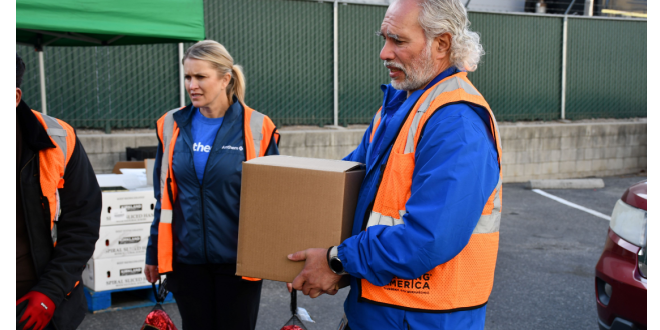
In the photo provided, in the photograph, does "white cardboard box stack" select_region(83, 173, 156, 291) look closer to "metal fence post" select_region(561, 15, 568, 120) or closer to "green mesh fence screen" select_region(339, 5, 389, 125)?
"green mesh fence screen" select_region(339, 5, 389, 125)

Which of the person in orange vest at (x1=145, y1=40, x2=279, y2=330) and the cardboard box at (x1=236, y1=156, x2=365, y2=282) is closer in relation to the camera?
the cardboard box at (x1=236, y1=156, x2=365, y2=282)

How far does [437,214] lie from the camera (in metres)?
1.75

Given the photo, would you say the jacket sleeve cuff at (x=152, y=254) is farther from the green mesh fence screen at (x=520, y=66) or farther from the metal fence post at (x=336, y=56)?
the green mesh fence screen at (x=520, y=66)

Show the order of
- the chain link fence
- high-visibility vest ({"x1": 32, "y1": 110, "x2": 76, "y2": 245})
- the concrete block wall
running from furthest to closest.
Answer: the concrete block wall
the chain link fence
high-visibility vest ({"x1": 32, "y1": 110, "x2": 76, "y2": 245})

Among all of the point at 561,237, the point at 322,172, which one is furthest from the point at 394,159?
the point at 561,237

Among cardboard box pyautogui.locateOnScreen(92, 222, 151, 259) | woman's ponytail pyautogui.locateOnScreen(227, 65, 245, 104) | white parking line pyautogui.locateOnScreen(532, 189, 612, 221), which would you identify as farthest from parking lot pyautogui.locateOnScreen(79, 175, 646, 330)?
woman's ponytail pyautogui.locateOnScreen(227, 65, 245, 104)

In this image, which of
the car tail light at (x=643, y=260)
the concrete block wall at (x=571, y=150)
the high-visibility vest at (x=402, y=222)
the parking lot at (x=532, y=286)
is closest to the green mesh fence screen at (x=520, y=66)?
the concrete block wall at (x=571, y=150)

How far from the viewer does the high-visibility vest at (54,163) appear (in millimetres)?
2148

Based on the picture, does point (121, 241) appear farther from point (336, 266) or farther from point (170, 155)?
point (336, 266)

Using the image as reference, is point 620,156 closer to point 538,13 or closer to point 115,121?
point 538,13

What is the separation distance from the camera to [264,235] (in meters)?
2.05

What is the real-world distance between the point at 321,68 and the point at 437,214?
27.4 ft

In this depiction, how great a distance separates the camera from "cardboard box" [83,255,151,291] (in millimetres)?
4516

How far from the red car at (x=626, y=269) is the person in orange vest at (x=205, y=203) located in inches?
77.5
